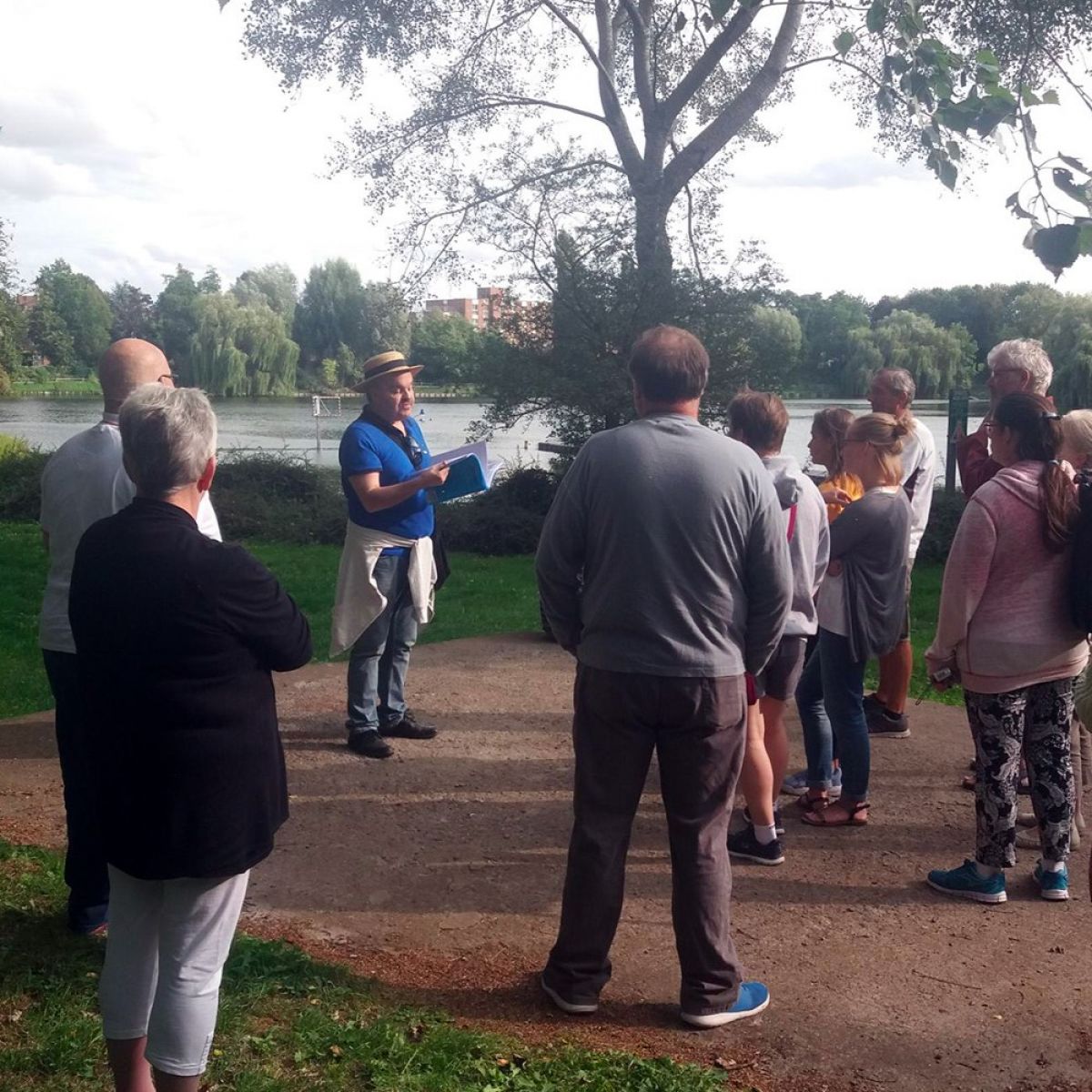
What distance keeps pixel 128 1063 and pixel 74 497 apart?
1792 mm

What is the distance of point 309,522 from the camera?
634 inches

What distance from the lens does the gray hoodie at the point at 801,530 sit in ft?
14.5

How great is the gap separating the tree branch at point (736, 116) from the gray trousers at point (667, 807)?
14.9m

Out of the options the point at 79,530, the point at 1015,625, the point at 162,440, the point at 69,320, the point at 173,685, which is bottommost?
the point at 1015,625

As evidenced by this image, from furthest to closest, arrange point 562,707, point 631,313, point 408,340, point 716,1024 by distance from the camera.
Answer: point 408,340, point 631,313, point 562,707, point 716,1024

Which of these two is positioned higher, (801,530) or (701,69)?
(701,69)

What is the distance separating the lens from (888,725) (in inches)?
255

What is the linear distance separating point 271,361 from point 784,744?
26.3 metres

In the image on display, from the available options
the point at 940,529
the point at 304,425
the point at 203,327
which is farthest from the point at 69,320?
the point at 940,529

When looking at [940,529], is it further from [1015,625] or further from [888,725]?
[1015,625]

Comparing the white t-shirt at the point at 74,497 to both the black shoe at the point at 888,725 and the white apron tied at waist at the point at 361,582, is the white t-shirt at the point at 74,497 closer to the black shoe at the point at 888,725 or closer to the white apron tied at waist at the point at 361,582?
the white apron tied at waist at the point at 361,582

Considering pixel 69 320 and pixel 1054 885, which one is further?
pixel 69 320

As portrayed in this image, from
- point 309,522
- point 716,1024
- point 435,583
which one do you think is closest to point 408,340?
→ point 309,522

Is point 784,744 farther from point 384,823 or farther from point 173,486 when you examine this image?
point 173,486
